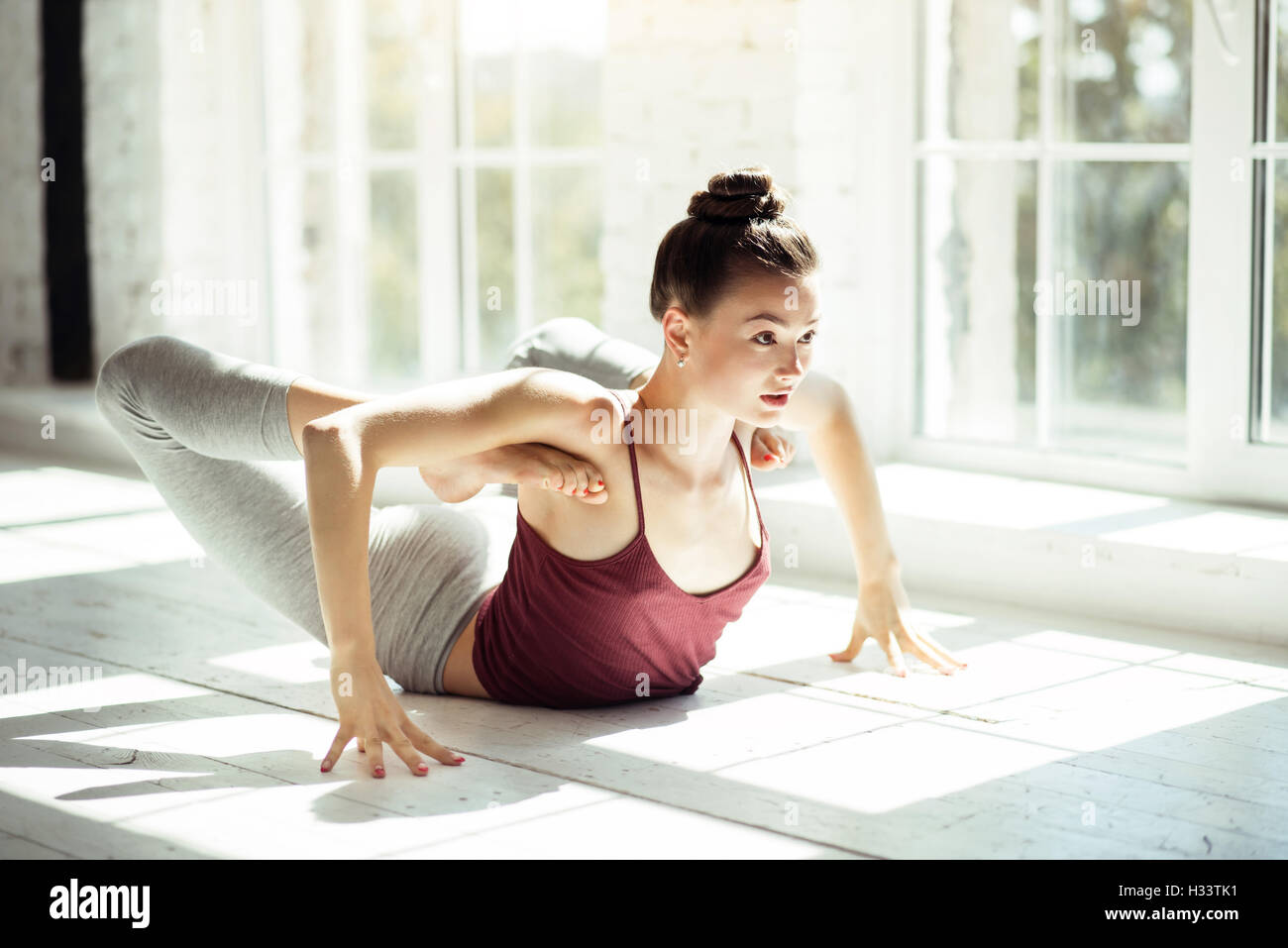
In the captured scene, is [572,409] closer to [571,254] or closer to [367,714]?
[367,714]

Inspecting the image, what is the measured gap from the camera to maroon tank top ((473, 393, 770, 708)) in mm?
2391

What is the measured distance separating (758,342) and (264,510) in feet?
3.21

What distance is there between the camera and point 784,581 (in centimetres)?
363

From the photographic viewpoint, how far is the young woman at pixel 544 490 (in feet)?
7.30

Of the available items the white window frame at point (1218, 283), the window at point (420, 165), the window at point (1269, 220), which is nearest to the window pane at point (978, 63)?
the white window frame at point (1218, 283)

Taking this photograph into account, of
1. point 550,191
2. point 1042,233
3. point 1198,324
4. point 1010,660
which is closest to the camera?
point 1010,660

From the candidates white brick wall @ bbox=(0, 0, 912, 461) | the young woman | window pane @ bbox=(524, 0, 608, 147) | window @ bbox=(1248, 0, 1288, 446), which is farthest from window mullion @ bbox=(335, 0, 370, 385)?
window @ bbox=(1248, 0, 1288, 446)

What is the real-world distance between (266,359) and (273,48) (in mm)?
1116

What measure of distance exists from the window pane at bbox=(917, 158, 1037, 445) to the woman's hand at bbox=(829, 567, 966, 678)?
1.39 metres

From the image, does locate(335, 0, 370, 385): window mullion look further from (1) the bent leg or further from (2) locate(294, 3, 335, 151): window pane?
(1) the bent leg

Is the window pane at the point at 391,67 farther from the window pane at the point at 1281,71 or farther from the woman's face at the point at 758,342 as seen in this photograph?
the woman's face at the point at 758,342

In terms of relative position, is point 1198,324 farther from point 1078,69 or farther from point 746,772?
point 1078,69

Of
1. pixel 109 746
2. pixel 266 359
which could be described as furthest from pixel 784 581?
pixel 266 359

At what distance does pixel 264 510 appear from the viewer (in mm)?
2697
